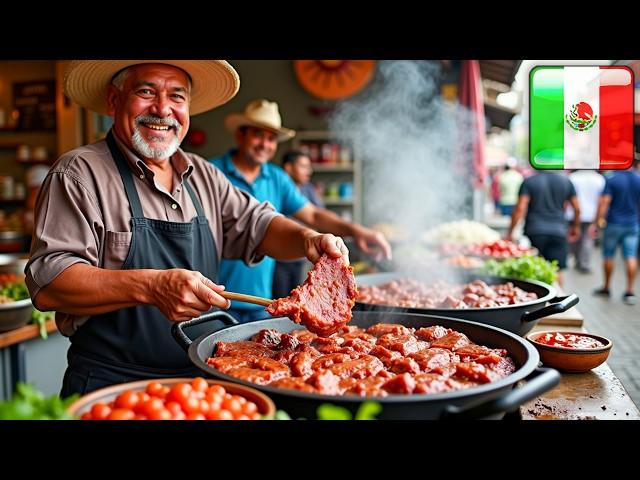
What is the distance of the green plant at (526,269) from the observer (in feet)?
15.9

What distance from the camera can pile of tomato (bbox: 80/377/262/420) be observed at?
167cm

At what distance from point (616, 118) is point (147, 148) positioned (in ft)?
7.54

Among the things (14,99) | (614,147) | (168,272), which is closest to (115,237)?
(168,272)

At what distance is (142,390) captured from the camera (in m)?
1.86

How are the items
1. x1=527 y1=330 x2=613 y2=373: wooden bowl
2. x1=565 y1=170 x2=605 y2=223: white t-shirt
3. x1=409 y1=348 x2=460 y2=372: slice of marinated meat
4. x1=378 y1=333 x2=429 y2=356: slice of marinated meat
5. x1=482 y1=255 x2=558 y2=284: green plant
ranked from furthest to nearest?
x1=565 y1=170 x2=605 y2=223: white t-shirt → x1=482 y1=255 x2=558 y2=284: green plant → x1=527 y1=330 x2=613 y2=373: wooden bowl → x1=378 y1=333 x2=429 y2=356: slice of marinated meat → x1=409 y1=348 x2=460 y2=372: slice of marinated meat

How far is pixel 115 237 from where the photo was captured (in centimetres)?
273

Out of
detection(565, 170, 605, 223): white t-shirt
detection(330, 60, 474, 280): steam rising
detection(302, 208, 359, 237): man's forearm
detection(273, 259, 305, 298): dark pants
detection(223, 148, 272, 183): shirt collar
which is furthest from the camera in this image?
detection(565, 170, 605, 223): white t-shirt

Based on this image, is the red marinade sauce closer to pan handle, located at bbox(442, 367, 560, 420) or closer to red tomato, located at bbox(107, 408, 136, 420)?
pan handle, located at bbox(442, 367, 560, 420)

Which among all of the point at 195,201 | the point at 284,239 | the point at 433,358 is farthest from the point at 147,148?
the point at 433,358

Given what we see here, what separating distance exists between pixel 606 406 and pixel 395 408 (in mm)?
1172

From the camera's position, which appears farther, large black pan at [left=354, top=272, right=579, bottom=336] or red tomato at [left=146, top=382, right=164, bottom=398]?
large black pan at [left=354, top=272, right=579, bottom=336]

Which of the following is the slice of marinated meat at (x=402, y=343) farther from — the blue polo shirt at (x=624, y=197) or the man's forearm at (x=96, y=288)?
the blue polo shirt at (x=624, y=197)

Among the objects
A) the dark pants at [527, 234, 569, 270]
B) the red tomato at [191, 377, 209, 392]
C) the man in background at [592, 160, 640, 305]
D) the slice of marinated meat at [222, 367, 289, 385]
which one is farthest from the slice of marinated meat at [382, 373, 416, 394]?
the man in background at [592, 160, 640, 305]

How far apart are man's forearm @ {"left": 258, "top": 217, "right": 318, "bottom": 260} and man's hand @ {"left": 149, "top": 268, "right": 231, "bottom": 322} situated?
84cm
